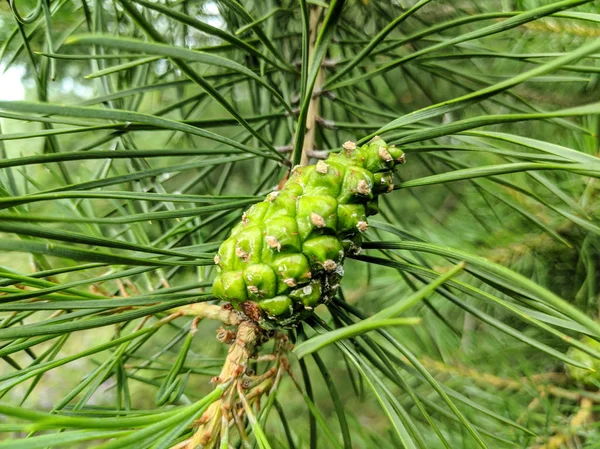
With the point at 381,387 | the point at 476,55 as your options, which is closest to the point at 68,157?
the point at 381,387

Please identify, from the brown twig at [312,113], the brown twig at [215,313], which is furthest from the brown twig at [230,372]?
the brown twig at [312,113]

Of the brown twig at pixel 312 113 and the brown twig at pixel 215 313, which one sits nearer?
the brown twig at pixel 215 313

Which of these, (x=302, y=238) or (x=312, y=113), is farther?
(x=312, y=113)

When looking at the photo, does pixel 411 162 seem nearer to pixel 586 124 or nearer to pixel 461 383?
pixel 586 124

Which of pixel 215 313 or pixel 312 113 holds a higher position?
pixel 312 113

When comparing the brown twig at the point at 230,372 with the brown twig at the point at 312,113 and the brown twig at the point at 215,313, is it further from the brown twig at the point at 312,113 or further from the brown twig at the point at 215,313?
the brown twig at the point at 312,113

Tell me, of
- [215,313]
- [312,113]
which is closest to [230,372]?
[215,313]

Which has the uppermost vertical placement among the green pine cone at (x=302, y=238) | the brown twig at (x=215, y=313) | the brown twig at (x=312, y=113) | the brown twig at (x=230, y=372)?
the brown twig at (x=312, y=113)

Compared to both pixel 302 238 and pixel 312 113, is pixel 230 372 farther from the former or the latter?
pixel 312 113
